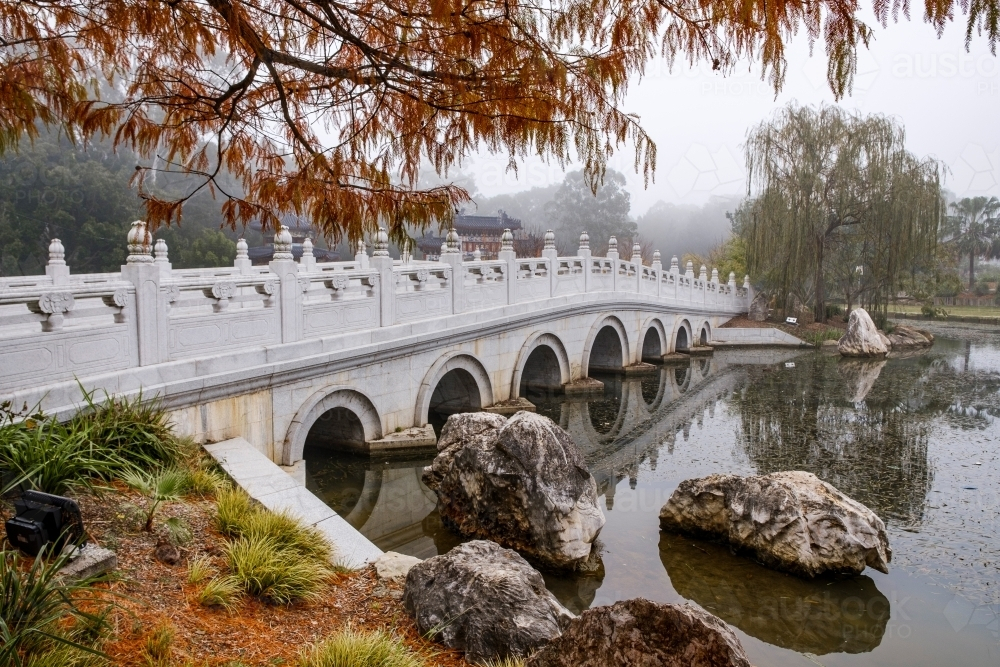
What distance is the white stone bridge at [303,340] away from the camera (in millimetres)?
5652

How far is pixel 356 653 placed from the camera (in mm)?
3199

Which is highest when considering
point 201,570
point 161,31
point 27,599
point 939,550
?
point 161,31

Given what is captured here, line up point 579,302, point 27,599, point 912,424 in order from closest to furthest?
point 27,599
point 912,424
point 579,302

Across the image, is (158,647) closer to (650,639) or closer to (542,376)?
(650,639)

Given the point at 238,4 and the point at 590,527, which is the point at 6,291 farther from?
the point at 590,527

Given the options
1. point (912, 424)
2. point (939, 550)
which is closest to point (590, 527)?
point (939, 550)

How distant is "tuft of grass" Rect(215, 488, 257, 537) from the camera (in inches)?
183

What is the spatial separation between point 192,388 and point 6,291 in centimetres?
178

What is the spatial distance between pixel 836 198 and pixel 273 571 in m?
23.8

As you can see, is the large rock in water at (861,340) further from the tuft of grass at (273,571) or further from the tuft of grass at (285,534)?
the tuft of grass at (273,571)

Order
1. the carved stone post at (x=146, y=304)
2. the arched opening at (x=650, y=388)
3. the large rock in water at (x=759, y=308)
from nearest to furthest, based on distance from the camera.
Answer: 1. the carved stone post at (x=146, y=304)
2. the arched opening at (x=650, y=388)
3. the large rock in water at (x=759, y=308)

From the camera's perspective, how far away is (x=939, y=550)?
7.00 meters

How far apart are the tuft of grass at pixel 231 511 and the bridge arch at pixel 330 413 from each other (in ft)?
9.16

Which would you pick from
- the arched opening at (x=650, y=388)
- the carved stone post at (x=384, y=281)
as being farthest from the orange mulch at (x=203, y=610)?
the arched opening at (x=650, y=388)
